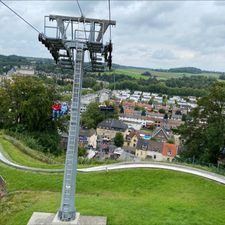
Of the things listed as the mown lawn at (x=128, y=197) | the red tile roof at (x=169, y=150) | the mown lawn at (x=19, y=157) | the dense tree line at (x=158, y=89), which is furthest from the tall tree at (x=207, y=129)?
the dense tree line at (x=158, y=89)

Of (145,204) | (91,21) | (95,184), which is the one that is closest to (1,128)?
(95,184)

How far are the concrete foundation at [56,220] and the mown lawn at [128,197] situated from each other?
37 cm

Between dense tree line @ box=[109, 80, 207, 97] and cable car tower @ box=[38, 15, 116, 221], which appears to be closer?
cable car tower @ box=[38, 15, 116, 221]

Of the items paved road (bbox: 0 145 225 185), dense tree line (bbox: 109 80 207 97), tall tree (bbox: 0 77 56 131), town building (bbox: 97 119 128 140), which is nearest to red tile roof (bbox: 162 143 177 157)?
town building (bbox: 97 119 128 140)

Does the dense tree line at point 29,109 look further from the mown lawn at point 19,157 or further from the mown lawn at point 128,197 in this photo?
the mown lawn at point 128,197

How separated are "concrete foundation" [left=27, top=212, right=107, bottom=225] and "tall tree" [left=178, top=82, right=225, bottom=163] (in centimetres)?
1728

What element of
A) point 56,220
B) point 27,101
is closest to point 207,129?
point 27,101

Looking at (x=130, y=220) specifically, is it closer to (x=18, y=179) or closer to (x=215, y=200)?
(x=215, y=200)

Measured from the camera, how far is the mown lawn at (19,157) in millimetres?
20263

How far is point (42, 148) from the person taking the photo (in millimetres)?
29406

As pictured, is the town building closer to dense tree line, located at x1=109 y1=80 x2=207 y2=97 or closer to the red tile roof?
the red tile roof

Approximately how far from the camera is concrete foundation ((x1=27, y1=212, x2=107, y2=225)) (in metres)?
10.9

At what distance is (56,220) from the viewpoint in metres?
10.9

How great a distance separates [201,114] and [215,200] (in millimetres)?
15261
